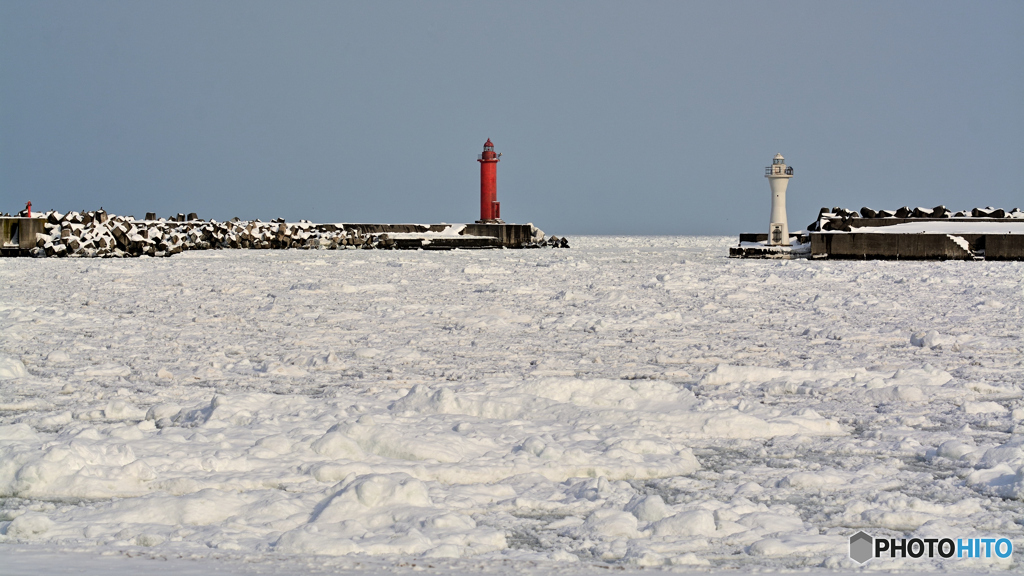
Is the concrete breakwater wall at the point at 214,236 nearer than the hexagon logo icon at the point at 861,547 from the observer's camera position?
No

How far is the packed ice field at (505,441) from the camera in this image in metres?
2.47

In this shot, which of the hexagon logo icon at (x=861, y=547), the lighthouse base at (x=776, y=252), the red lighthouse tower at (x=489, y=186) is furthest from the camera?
the red lighthouse tower at (x=489, y=186)

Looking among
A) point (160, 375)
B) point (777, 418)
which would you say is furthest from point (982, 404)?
point (160, 375)

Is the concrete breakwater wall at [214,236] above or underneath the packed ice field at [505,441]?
above

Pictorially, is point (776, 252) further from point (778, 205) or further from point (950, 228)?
point (950, 228)

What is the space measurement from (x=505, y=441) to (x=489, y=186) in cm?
3233

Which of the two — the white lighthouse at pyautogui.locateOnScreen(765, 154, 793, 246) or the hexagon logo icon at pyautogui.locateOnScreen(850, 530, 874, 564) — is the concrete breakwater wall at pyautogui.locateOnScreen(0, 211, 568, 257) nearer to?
the white lighthouse at pyautogui.locateOnScreen(765, 154, 793, 246)

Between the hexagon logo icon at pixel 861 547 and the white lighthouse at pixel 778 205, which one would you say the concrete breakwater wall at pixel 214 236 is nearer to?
the white lighthouse at pixel 778 205

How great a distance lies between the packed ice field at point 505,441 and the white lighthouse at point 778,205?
55.5ft

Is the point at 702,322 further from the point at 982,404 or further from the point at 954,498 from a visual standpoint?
the point at 954,498

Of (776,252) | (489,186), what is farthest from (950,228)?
(489,186)

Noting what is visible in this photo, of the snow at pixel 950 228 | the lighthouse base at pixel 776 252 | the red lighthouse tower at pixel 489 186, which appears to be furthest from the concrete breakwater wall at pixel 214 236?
the snow at pixel 950 228

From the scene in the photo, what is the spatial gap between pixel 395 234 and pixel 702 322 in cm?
2585

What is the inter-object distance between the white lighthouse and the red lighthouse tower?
13589 millimetres
